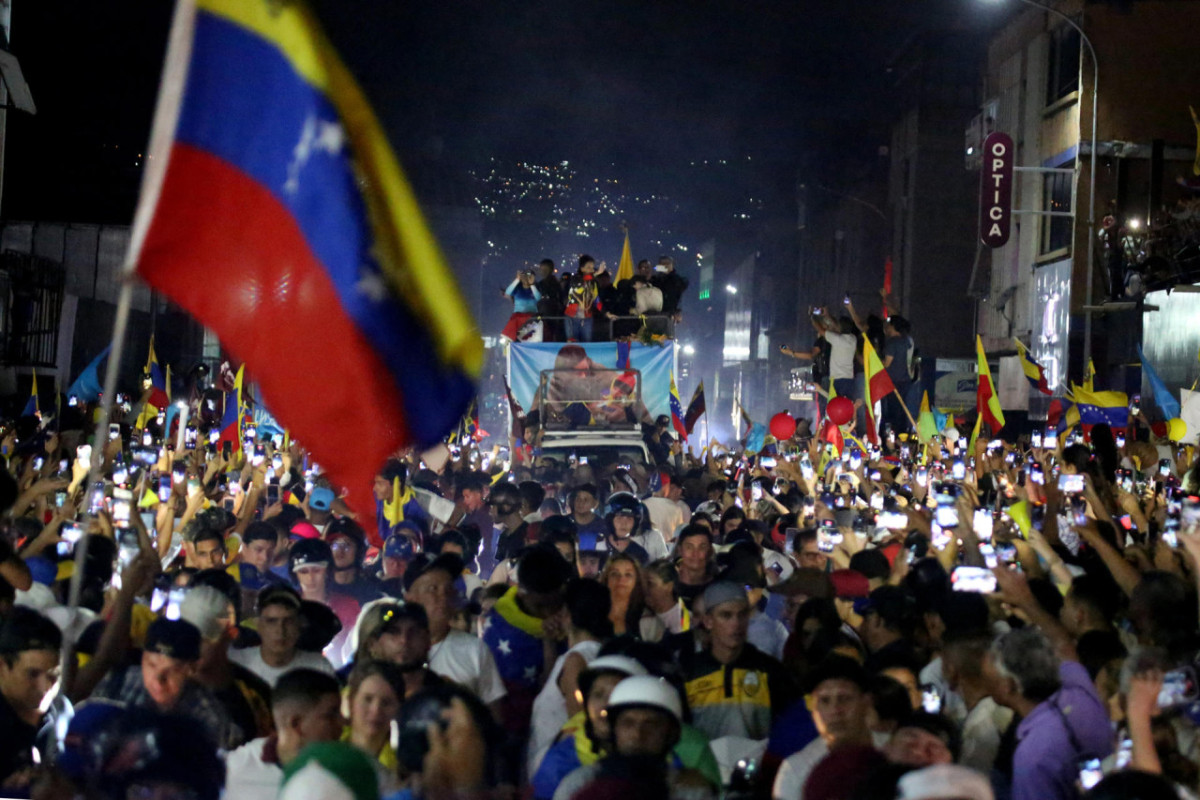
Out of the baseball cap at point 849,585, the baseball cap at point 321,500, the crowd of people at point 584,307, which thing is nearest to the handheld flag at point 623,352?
the crowd of people at point 584,307

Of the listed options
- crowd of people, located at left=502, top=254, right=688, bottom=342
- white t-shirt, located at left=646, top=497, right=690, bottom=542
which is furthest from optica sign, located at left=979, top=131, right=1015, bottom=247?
white t-shirt, located at left=646, top=497, right=690, bottom=542

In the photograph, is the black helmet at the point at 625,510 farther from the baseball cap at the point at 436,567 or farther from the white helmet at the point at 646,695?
the white helmet at the point at 646,695

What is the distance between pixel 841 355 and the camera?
21.1m

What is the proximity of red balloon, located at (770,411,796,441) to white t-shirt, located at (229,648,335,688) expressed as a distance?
1397 cm

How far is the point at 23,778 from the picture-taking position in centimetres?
419

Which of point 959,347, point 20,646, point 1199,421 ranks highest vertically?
point 959,347

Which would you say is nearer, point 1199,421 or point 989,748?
point 989,748

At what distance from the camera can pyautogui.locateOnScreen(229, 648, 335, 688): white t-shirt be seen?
18.7ft

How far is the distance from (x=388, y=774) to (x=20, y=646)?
4.89 feet

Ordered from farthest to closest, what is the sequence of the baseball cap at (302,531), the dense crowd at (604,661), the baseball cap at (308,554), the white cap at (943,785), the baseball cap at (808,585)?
the baseball cap at (302,531) → the baseball cap at (308,554) → the baseball cap at (808,585) → the dense crowd at (604,661) → the white cap at (943,785)

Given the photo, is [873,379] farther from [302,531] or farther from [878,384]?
[302,531]

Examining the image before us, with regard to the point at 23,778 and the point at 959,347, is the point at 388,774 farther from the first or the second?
the point at 959,347

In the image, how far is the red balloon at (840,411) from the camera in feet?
58.6

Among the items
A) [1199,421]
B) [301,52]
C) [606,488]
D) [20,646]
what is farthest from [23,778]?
[1199,421]
